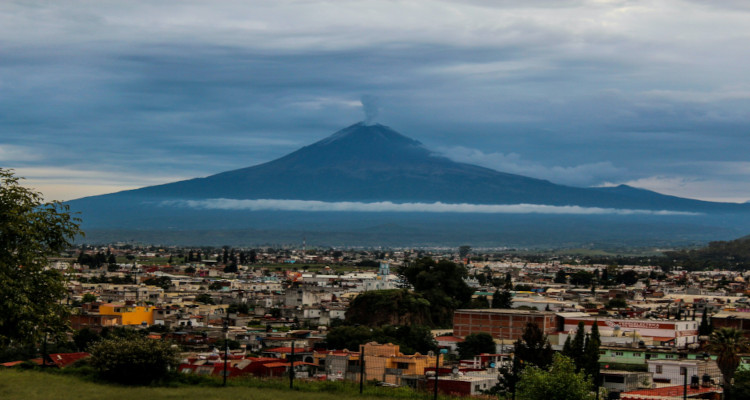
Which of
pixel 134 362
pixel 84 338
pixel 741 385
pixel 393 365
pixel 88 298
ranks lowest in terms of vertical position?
pixel 84 338

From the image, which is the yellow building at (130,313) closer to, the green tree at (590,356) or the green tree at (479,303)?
the green tree at (479,303)

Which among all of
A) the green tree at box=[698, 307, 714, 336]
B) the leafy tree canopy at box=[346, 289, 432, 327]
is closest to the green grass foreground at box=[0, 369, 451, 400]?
the green tree at box=[698, 307, 714, 336]

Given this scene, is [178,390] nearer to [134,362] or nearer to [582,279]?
[134,362]

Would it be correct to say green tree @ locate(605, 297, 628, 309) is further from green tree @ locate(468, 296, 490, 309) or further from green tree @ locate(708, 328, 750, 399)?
green tree @ locate(708, 328, 750, 399)

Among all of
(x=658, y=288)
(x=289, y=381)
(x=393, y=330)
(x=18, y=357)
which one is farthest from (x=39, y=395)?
(x=658, y=288)

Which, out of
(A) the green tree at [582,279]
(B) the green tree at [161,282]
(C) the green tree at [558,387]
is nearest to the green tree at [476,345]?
(C) the green tree at [558,387]

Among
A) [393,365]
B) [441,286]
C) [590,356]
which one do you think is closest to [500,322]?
[441,286]

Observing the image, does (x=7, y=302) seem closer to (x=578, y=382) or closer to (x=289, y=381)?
(x=289, y=381)
